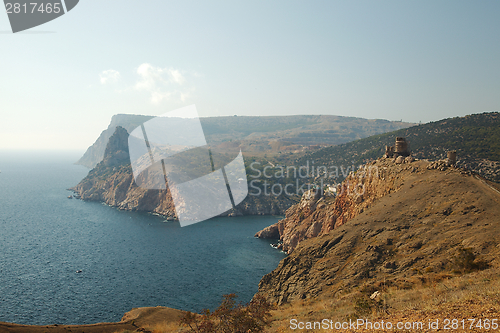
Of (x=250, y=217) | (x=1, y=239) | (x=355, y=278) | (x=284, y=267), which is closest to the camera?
(x=355, y=278)

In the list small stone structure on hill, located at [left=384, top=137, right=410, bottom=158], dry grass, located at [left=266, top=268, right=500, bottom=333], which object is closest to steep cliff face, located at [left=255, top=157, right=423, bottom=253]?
small stone structure on hill, located at [left=384, top=137, right=410, bottom=158]

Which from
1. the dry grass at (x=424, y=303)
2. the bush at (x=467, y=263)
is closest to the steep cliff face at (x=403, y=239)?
the bush at (x=467, y=263)

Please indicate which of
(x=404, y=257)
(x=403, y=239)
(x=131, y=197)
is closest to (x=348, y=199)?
(x=403, y=239)

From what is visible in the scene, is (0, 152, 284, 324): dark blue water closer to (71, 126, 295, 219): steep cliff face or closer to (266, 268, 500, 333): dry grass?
(71, 126, 295, 219): steep cliff face

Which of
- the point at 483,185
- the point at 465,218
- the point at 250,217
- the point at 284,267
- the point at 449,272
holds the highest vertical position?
the point at 483,185

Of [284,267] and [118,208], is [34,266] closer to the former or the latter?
[284,267]

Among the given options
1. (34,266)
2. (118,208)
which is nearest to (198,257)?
(34,266)

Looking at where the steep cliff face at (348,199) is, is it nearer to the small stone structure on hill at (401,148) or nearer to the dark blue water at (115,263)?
the small stone structure on hill at (401,148)
